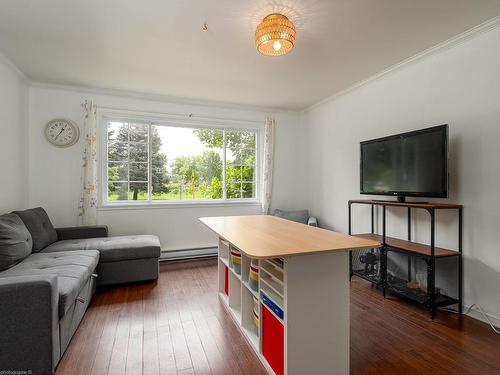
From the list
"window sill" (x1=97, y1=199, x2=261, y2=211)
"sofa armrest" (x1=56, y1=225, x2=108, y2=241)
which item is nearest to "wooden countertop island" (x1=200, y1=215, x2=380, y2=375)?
"sofa armrest" (x1=56, y1=225, x2=108, y2=241)

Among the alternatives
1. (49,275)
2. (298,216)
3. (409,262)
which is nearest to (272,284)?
(49,275)

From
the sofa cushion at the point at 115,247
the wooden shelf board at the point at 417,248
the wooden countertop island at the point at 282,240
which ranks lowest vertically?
the sofa cushion at the point at 115,247

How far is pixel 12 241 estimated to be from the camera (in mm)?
2322

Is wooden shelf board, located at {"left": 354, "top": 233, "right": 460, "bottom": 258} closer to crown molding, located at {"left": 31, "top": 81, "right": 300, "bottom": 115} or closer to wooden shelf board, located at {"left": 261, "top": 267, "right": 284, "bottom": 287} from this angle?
wooden shelf board, located at {"left": 261, "top": 267, "right": 284, "bottom": 287}

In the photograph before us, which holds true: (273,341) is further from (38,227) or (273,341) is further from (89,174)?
(89,174)

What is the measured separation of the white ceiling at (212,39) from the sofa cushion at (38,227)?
5.36 ft

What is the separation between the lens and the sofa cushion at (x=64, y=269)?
6.13 ft

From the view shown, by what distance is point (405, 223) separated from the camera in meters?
3.02

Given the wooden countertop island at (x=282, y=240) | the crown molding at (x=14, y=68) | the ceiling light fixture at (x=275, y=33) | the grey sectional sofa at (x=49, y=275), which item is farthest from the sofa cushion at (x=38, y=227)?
the ceiling light fixture at (x=275, y=33)

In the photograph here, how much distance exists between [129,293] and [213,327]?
1230 mm

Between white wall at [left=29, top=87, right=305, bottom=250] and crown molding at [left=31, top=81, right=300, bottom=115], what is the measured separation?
0.13 feet

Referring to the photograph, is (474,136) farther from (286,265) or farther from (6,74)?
(6,74)

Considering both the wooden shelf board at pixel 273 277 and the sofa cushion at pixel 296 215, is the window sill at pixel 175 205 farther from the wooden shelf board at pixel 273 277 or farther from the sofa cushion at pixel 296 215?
the wooden shelf board at pixel 273 277

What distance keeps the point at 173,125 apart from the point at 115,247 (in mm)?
2062
